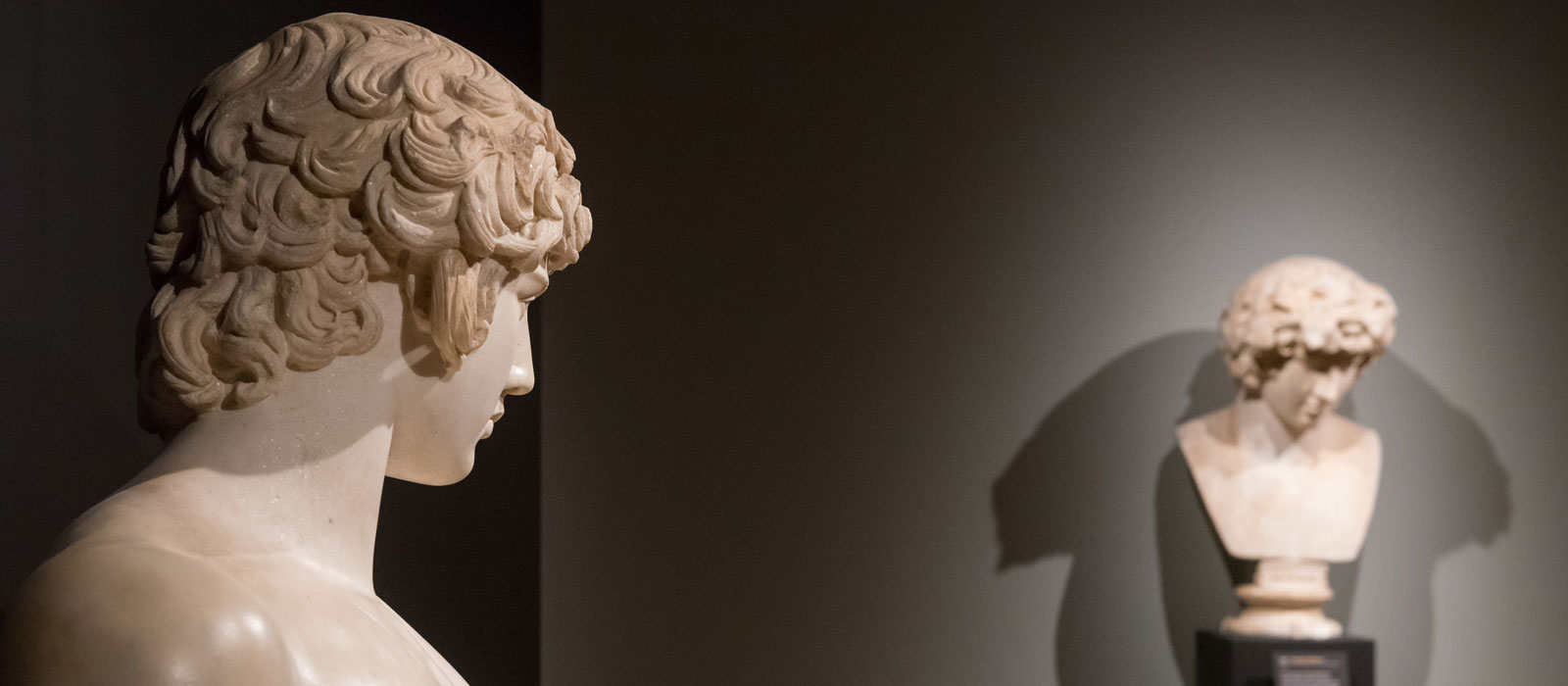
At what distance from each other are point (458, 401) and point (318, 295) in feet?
0.78

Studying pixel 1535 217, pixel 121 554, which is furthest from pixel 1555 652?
pixel 121 554

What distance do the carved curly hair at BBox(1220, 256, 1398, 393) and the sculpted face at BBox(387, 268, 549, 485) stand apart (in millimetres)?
2449

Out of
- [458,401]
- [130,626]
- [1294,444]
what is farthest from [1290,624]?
[130,626]

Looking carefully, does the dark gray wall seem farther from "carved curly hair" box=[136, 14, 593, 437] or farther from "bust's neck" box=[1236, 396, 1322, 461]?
"carved curly hair" box=[136, 14, 593, 437]

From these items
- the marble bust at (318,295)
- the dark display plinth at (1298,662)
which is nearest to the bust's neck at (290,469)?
the marble bust at (318,295)

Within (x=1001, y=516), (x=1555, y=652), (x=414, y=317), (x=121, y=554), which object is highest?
A: (x=414, y=317)

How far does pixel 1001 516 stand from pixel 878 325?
27.2 inches

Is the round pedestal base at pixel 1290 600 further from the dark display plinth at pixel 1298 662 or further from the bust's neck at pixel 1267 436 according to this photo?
the bust's neck at pixel 1267 436

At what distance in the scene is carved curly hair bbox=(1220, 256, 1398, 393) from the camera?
3.63 m

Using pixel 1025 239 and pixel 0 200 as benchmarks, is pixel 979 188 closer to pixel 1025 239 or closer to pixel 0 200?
pixel 1025 239

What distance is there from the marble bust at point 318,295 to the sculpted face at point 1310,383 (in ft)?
8.46

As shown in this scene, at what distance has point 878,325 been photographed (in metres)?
4.37

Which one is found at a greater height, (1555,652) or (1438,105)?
(1438,105)

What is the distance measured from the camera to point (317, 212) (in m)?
1.56
